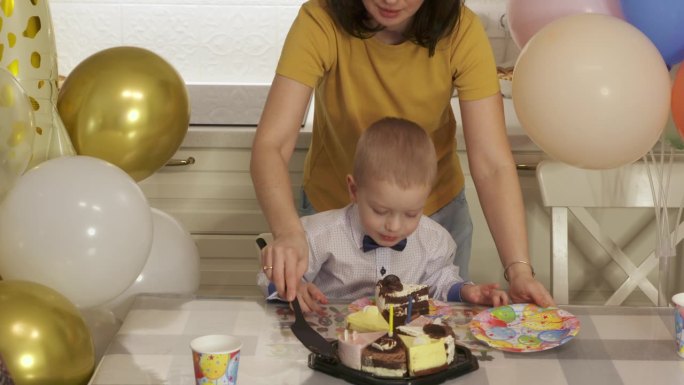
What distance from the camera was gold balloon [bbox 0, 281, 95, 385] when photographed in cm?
133

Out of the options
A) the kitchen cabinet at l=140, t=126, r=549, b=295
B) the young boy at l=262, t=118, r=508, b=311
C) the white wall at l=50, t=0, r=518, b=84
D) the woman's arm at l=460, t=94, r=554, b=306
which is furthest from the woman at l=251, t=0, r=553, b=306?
the white wall at l=50, t=0, r=518, b=84

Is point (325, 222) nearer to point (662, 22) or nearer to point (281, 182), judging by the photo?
point (281, 182)

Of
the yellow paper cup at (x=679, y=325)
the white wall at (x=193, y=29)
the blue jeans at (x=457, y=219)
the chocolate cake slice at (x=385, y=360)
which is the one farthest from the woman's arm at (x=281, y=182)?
the white wall at (x=193, y=29)

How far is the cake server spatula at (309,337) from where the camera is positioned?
4.63 feet

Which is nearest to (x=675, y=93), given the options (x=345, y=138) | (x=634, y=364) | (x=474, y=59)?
(x=474, y=59)

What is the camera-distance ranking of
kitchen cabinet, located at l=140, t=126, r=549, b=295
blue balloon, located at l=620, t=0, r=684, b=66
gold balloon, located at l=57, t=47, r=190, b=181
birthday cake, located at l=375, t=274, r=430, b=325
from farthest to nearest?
kitchen cabinet, located at l=140, t=126, r=549, b=295, gold balloon, located at l=57, t=47, r=190, b=181, blue balloon, located at l=620, t=0, r=684, b=66, birthday cake, located at l=375, t=274, r=430, b=325

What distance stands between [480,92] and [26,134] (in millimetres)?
785

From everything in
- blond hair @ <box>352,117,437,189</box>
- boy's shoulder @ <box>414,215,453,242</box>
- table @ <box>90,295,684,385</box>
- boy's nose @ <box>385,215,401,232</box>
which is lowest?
table @ <box>90,295,684,385</box>

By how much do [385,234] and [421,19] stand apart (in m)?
0.40

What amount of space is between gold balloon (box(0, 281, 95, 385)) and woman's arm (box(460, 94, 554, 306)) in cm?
73

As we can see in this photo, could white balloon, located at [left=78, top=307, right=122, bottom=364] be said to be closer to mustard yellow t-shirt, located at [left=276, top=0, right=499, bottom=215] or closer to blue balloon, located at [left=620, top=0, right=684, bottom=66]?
mustard yellow t-shirt, located at [left=276, top=0, right=499, bottom=215]

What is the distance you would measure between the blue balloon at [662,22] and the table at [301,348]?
44cm

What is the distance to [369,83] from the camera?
1.88 metres

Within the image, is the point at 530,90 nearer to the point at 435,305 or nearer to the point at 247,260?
the point at 435,305
